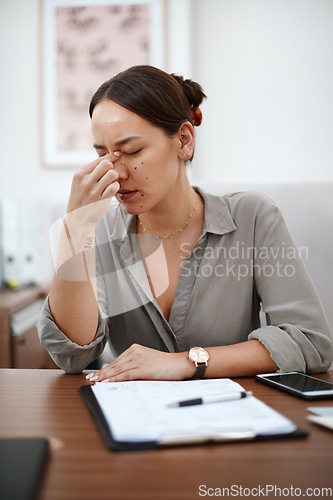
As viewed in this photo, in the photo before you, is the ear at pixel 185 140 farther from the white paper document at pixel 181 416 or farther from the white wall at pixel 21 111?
the white wall at pixel 21 111

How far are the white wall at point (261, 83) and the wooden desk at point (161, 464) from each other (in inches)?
78.6

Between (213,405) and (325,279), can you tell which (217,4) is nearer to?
(325,279)

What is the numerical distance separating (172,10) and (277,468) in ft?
8.32

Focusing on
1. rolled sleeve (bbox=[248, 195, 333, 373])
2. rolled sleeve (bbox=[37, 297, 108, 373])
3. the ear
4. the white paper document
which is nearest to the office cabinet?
rolled sleeve (bbox=[37, 297, 108, 373])

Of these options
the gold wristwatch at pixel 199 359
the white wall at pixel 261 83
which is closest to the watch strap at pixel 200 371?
the gold wristwatch at pixel 199 359

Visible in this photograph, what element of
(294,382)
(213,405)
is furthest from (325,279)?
(213,405)

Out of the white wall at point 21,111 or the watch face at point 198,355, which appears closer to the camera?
the watch face at point 198,355

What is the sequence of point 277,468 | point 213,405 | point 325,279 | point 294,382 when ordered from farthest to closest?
point 325,279
point 294,382
point 213,405
point 277,468

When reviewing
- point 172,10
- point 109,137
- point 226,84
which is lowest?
point 109,137

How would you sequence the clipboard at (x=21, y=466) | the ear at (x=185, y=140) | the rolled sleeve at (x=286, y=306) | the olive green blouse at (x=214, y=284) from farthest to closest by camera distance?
the ear at (x=185, y=140)
the olive green blouse at (x=214, y=284)
the rolled sleeve at (x=286, y=306)
the clipboard at (x=21, y=466)

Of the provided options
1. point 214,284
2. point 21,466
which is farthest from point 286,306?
point 21,466

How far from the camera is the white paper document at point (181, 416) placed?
0.50 meters

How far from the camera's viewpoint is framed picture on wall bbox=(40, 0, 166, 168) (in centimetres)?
252

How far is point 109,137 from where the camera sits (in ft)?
3.36
